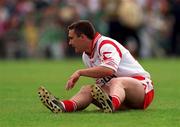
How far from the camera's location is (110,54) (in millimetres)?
10969

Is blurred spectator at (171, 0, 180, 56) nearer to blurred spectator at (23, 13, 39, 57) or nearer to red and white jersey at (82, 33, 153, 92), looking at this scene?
blurred spectator at (23, 13, 39, 57)

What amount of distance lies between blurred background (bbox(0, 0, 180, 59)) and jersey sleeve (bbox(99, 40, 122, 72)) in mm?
21541

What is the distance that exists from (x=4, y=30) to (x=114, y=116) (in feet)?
77.0

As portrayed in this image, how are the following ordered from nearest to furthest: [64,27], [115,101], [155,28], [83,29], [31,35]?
[115,101] < [83,29] < [64,27] < [31,35] < [155,28]

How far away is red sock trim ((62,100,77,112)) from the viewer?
1118 centimetres

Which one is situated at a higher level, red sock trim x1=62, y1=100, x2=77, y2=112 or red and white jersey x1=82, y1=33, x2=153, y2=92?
red and white jersey x1=82, y1=33, x2=153, y2=92

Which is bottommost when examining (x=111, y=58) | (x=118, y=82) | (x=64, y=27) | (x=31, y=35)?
(x=31, y=35)

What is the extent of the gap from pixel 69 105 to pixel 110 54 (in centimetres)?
94

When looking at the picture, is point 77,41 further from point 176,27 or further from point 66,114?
point 176,27

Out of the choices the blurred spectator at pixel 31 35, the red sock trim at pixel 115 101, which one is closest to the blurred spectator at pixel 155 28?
the blurred spectator at pixel 31 35

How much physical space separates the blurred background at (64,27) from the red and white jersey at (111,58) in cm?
2126

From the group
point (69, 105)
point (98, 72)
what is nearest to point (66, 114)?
point (69, 105)

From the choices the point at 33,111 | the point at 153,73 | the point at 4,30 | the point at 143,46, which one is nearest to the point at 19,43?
the point at 4,30

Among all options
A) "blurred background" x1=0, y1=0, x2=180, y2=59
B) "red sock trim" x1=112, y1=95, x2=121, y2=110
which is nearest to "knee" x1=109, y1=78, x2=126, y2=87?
"red sock trim" x1=112, y1=95, x2=121, y2=110
